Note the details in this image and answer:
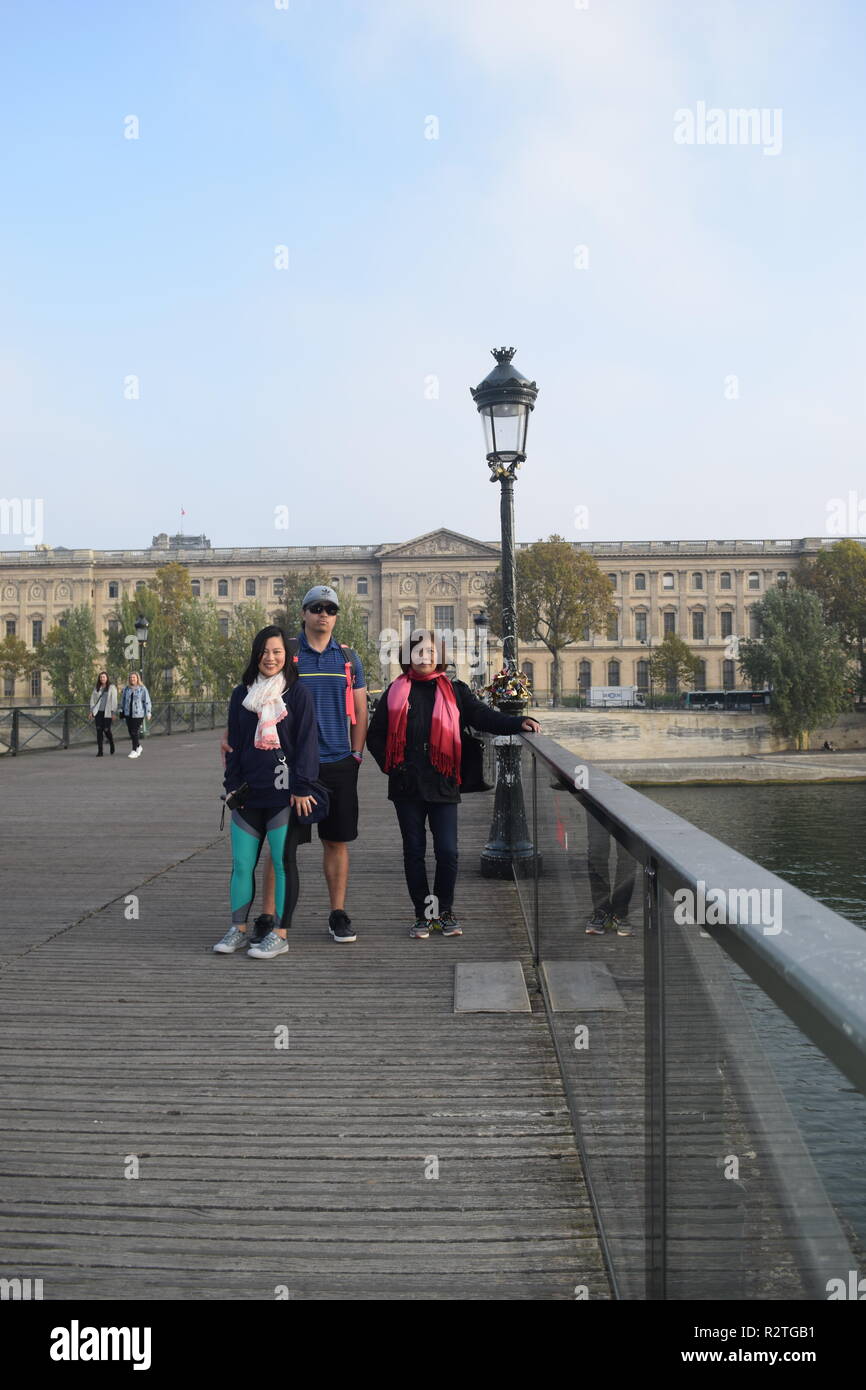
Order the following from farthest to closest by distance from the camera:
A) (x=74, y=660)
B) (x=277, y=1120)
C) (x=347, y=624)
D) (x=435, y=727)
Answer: (x=347, y=624) → (x=74, y=660) → (x=435, y=727) → (x=277, y=1120)

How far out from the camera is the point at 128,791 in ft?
50.3

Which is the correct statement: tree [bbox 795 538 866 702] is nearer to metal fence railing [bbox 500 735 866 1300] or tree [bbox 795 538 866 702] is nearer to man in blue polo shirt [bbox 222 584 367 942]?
man in blue polo shirt [bbox 222 584 367 942]

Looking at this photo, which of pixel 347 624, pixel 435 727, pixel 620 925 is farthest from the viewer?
pixel 347 624

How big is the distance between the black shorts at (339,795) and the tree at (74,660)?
58.1m

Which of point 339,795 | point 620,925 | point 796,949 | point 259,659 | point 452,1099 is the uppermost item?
point 259,659

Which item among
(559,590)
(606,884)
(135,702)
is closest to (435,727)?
(606,884)

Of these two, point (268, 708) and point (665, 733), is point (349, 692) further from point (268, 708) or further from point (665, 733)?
point (665, 733)

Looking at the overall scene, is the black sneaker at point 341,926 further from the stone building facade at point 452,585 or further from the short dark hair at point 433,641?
the stone building facade at point 452,585

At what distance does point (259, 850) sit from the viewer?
616cm

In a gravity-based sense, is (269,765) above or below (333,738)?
below

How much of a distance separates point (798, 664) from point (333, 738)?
6295cm

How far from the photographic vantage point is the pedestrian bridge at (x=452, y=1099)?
1438mm

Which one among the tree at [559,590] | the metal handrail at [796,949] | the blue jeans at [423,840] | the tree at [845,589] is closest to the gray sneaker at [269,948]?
the blue jeans at [423,840]

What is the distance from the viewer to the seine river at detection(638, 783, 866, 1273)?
3.73ft
